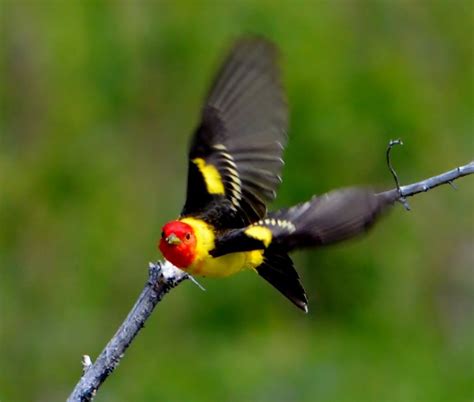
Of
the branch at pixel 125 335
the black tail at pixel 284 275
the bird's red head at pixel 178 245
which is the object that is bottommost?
the branch at pixel 125 335

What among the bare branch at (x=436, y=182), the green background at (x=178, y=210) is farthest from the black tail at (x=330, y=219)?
the green background at (x=178, y=210)

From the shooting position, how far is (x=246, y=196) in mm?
3230

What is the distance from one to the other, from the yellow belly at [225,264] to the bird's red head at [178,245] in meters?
0.04

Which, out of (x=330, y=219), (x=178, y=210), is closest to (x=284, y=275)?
(x=330, y=219)

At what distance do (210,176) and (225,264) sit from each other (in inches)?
12.8

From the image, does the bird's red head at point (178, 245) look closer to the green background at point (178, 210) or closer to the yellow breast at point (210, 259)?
the yellow breast at point (210, 259)

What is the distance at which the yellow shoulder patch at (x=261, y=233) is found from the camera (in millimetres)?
2701

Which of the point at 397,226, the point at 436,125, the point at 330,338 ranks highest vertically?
the point at 436,125

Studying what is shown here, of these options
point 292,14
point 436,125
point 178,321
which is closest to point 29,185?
point 178,321

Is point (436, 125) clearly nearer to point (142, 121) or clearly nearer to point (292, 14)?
point (292, 14)

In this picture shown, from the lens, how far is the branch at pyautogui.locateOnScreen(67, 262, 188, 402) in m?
2.72

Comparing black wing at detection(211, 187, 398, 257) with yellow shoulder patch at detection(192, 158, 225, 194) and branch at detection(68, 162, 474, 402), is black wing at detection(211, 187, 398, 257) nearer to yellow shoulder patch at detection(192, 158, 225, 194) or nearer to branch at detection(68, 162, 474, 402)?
branch at detection(68, 162, 474, 402)

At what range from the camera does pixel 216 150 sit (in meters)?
3.35

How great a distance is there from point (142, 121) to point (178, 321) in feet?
3.89
